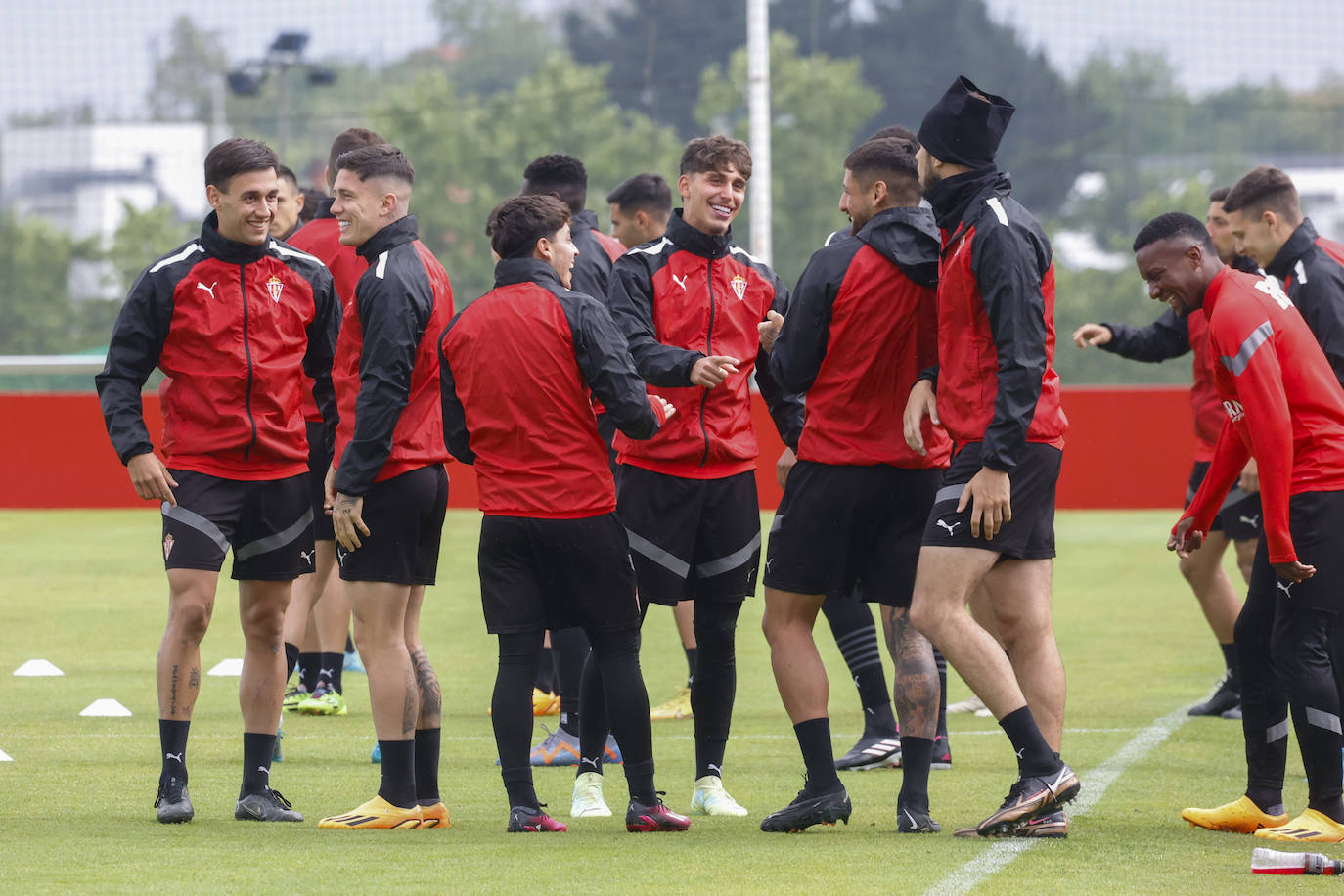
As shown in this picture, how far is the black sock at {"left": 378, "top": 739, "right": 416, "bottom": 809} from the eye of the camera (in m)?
5.71

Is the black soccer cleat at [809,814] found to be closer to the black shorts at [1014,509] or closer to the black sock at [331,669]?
the black shorts at [1014,509]

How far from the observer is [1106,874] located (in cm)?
484

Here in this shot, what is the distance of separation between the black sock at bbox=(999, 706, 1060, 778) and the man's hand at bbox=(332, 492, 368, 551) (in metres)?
2.14

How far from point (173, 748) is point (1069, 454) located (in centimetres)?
1366

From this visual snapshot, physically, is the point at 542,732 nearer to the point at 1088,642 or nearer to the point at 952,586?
the point at 952,586

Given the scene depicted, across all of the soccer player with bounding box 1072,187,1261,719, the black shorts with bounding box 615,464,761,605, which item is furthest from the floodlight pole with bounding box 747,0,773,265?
the black shorts with bounding box 615,464,761,605

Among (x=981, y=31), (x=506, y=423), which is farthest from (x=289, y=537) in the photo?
(x=981, y=31)

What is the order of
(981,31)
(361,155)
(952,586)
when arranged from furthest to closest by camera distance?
(981,31)
(361,155)
(952,586)

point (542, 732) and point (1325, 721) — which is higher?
point (1325, 721)

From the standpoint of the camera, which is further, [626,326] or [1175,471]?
[1175,471]

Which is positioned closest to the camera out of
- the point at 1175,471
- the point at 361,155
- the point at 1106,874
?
→ the point at 1106,874

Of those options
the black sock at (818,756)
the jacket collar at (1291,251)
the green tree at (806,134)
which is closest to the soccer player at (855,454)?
the black sock at (818,756)

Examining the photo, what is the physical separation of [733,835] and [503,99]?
26086 mm

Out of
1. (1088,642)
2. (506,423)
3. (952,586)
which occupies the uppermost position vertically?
(506,423)
